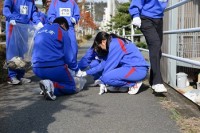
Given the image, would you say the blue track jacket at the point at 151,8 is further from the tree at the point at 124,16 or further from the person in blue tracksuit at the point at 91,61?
the tree at the point at 124,16

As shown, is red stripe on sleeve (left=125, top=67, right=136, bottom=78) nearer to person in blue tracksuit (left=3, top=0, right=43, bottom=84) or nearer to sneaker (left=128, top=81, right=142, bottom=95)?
sneaker (left=128, top=81, right=142, bottom=95)

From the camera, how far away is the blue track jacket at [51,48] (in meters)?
4.84

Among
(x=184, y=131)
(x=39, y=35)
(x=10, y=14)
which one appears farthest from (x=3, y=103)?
(x=184, y=131)

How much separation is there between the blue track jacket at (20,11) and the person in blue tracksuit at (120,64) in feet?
6.22

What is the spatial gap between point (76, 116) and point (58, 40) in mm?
1463

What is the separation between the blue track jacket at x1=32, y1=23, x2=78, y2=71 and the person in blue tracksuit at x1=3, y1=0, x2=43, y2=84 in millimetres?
1401

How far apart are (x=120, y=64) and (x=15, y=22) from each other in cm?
224

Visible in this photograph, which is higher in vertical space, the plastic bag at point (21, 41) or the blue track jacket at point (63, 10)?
the blue track jacket at point (63, 10)

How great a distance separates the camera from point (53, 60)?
4828 millimetres

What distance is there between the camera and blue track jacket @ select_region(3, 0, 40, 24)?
609 centimetres

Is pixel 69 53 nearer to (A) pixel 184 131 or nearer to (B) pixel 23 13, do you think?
(B) pixel 23 13

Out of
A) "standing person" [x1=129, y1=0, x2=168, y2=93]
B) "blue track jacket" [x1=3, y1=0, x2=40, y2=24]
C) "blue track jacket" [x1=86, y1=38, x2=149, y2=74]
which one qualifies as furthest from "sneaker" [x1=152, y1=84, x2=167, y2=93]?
"blue track jacket" [x1=3, y1=0, x2=40, y2=24]

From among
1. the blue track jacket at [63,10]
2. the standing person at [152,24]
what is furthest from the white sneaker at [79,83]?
the blue track jacket at [63,10]

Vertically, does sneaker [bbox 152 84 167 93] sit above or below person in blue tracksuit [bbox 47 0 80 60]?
below
